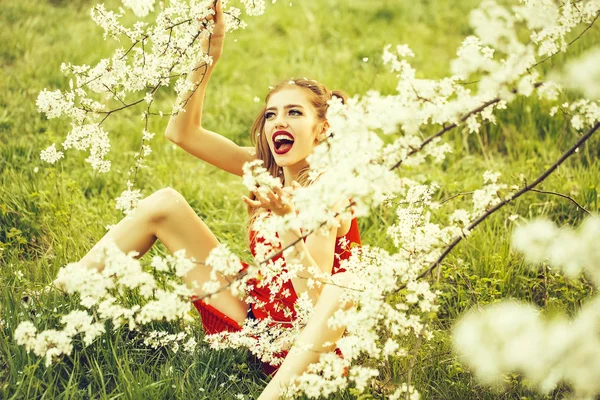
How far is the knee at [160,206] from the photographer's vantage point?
2602mm

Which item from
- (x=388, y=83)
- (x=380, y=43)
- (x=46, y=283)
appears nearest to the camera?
(x=46, y=283)

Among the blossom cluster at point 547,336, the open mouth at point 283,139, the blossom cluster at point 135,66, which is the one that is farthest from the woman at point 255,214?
the blossom cluster at point 547,336

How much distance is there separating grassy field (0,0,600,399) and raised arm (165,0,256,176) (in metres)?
0.55

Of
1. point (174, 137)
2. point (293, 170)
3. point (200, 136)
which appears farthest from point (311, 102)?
point (174, 137)

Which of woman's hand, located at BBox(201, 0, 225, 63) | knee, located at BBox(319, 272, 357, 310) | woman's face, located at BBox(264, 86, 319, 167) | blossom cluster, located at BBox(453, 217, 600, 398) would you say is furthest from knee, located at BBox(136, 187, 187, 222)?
blossom cluster, located at BBox(453, 217, 600, 398)

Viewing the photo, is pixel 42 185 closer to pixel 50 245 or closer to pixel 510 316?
pixel 50 245

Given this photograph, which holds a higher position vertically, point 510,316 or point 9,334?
point 510,316

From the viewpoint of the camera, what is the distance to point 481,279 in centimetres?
282

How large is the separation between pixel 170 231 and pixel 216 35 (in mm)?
827

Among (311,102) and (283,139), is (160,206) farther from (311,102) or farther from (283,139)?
(311,102)

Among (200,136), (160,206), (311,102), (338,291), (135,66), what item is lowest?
(338,291)

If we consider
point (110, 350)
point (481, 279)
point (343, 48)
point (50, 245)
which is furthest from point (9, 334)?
point (343, 48)

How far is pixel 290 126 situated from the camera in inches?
105

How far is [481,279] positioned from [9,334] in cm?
196
